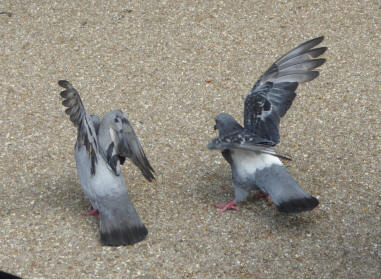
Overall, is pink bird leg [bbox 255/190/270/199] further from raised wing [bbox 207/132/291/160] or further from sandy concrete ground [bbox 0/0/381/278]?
raised wing [bbox 207/132/291/160]

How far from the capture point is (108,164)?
3.90m

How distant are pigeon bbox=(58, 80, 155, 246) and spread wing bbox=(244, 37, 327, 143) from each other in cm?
89

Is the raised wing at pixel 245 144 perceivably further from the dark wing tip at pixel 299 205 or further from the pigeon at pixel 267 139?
the dark wing tip at pixel 299 205

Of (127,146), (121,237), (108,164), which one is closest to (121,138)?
(127,146)

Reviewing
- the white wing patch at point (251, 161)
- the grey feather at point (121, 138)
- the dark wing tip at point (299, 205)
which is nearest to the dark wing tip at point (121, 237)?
the grey feather at point (121, 138)

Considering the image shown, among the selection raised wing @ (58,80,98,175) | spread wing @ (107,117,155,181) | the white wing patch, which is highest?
raised wing @ (58,80,98,175)

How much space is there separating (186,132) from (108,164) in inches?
50.3

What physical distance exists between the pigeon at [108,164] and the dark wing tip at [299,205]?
2.94 feet

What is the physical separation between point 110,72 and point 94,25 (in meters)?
0.95

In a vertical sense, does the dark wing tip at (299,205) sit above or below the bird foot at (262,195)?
above

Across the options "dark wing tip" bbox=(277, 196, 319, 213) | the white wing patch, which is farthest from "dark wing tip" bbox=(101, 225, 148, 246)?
"dark wing tip" bbox=(277, 196, 319, 213)

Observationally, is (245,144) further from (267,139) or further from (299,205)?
(299,205)

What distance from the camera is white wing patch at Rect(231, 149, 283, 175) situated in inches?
157

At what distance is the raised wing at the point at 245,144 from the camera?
3.81m
